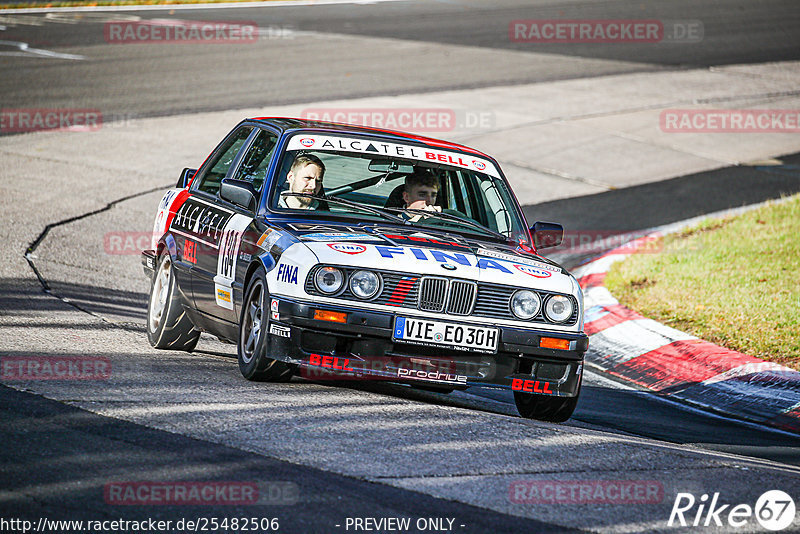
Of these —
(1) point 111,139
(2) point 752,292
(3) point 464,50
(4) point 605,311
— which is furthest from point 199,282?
(3) point 464,50

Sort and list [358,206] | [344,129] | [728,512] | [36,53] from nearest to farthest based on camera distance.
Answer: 1. [728,512]
2. [358,206]
3. [344,129]
4. [36,53]

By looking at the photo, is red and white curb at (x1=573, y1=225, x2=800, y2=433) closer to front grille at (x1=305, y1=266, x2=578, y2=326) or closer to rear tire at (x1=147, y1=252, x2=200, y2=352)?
front grille at (x1=305, y1=266, x2=578, y2=326)

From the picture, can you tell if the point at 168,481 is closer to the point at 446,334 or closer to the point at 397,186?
the point at 446,334

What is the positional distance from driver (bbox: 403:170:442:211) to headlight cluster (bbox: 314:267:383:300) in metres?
1.46

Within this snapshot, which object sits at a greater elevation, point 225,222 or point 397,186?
point 397,186

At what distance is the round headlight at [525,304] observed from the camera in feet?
21.5

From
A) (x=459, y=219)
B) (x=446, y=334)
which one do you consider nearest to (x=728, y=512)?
(x=446, y=334)

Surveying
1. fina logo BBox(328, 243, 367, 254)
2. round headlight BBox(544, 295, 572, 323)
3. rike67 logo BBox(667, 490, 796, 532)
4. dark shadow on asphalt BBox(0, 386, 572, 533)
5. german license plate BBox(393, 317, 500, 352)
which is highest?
fina logo BBox(328, 243, 367, 254)

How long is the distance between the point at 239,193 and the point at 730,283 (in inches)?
229

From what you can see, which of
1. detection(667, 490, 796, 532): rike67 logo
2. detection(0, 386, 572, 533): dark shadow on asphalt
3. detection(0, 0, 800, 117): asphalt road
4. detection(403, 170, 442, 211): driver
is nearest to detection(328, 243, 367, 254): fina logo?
detection(403, 170, 442, 211): driver

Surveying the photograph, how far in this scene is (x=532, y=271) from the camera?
6715 millimetres

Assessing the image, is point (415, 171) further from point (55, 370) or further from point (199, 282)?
point (55, 370)

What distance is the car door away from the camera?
23.7 ft

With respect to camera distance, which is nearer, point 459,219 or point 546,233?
point 459,219
